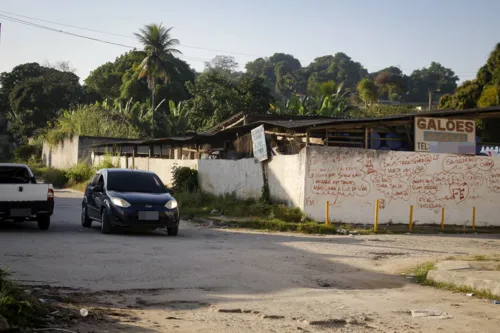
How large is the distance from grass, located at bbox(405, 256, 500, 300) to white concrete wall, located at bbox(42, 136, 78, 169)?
42069mm

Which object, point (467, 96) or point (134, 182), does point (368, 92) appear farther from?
point (134, 182)

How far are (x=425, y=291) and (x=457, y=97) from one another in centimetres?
3719

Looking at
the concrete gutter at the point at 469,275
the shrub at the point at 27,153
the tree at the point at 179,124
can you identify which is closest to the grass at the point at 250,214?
the concrete gutter at the point at 469,275

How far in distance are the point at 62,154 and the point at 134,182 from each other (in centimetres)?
4093

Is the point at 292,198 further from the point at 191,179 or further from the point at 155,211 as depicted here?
the point at 191,179

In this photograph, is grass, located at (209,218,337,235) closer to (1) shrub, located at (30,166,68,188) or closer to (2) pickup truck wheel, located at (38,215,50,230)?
(2) pickup truck wheel, located at (38,215,50,230)

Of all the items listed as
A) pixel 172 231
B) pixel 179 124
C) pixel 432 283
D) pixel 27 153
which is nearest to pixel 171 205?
pixel 172 231

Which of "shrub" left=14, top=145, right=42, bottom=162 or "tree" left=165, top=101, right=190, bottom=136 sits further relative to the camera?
"shrub" left=14, top=145, right=42, bottom=162

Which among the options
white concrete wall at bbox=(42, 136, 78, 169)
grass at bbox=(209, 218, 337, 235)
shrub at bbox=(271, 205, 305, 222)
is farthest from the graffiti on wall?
white concrete wall at bbox=(42, 136, 78, 169)

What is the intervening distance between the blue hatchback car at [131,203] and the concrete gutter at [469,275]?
7.14m

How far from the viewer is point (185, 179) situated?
91.6 ft

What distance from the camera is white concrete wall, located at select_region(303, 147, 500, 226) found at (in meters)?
19.9

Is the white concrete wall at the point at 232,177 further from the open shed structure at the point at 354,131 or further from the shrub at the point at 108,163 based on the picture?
the shrub at the point at 108,163

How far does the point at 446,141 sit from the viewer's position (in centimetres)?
2291
